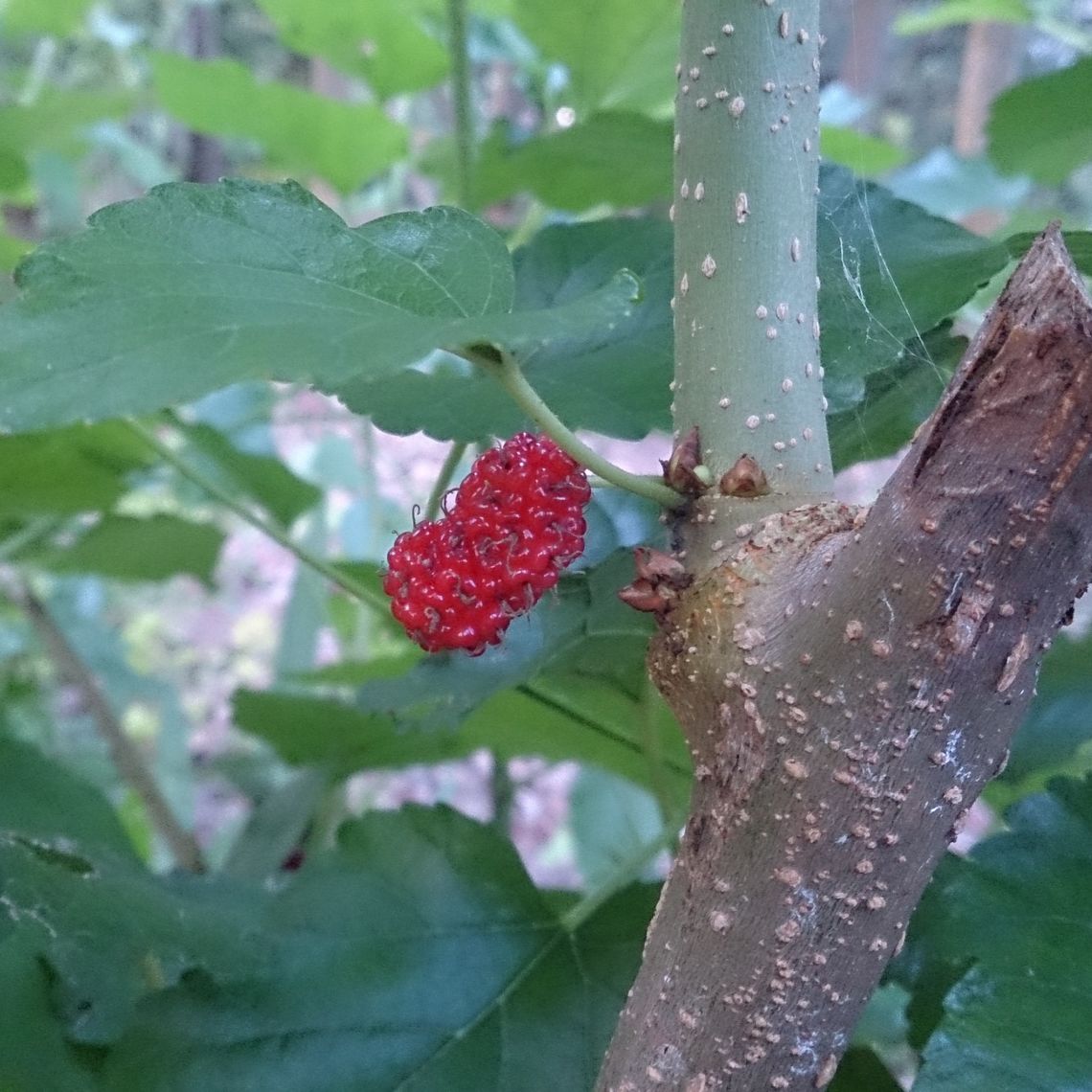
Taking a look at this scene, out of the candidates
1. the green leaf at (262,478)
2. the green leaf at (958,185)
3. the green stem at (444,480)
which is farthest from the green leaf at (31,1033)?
the green leaf at (958,185)

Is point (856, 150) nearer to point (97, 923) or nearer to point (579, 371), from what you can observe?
point (579, 371)

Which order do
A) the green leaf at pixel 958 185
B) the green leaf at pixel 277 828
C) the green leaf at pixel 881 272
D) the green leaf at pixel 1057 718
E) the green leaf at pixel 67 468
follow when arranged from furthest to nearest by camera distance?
the green leaf at pixel 958 185 < the green leaf at pixel 277 828 < the green leaf at pixel 67 468 < the green leaf at pixel 1057 718 < the green leaf at pixel 881 272

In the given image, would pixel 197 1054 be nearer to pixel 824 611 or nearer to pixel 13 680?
pixel 824 611

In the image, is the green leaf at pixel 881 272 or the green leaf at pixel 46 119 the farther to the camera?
the green leaf at pixel 46 119

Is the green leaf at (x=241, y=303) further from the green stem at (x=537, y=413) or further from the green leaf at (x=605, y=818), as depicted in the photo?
the green leaf at (x=605, y=818)

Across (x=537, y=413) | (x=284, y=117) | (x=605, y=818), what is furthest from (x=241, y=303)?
(x=605, y=818)

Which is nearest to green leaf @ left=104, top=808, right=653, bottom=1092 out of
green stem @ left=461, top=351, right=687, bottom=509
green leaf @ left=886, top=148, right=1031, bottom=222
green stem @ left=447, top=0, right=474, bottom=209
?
green stem @ left=461, top=351, right=687, bottom=509

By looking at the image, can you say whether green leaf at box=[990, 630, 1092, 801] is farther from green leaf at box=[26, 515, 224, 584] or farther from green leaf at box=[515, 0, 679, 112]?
green leaf at box=[26, 515, 224, 584]

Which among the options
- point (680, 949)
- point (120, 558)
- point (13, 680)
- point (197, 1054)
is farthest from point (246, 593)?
point (680, 949)
